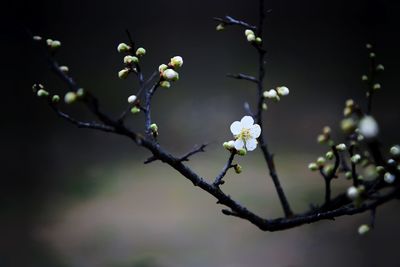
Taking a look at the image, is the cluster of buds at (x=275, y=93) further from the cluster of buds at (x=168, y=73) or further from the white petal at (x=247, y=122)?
the cluster of buds at (x=168, y=73)

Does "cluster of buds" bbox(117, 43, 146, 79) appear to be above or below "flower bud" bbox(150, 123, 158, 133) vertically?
above

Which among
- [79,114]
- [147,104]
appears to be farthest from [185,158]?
[79,114]

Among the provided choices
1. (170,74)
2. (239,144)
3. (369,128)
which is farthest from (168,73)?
(369,128)

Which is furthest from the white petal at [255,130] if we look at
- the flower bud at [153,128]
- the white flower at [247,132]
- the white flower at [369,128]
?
the white flower at [369,128]

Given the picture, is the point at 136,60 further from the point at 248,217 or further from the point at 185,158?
the point at 248,217

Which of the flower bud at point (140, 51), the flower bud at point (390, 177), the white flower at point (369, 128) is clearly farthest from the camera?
the flower bud at point (140, 51)

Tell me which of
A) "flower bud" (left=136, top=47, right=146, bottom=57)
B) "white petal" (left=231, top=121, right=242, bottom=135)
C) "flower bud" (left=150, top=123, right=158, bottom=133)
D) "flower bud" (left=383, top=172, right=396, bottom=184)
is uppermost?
"flower bud" (left=136, top=47, right=146, bottom=57)

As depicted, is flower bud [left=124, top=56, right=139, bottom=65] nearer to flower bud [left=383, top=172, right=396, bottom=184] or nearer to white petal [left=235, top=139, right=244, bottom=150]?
white petal [left=235, top=139, right=244, bottom=150]

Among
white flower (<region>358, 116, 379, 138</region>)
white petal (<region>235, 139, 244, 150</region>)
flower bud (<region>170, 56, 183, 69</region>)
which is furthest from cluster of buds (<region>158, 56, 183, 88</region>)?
white flower (<region>358, 116, 379, 138</region>)

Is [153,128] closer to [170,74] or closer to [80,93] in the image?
[170,74]
